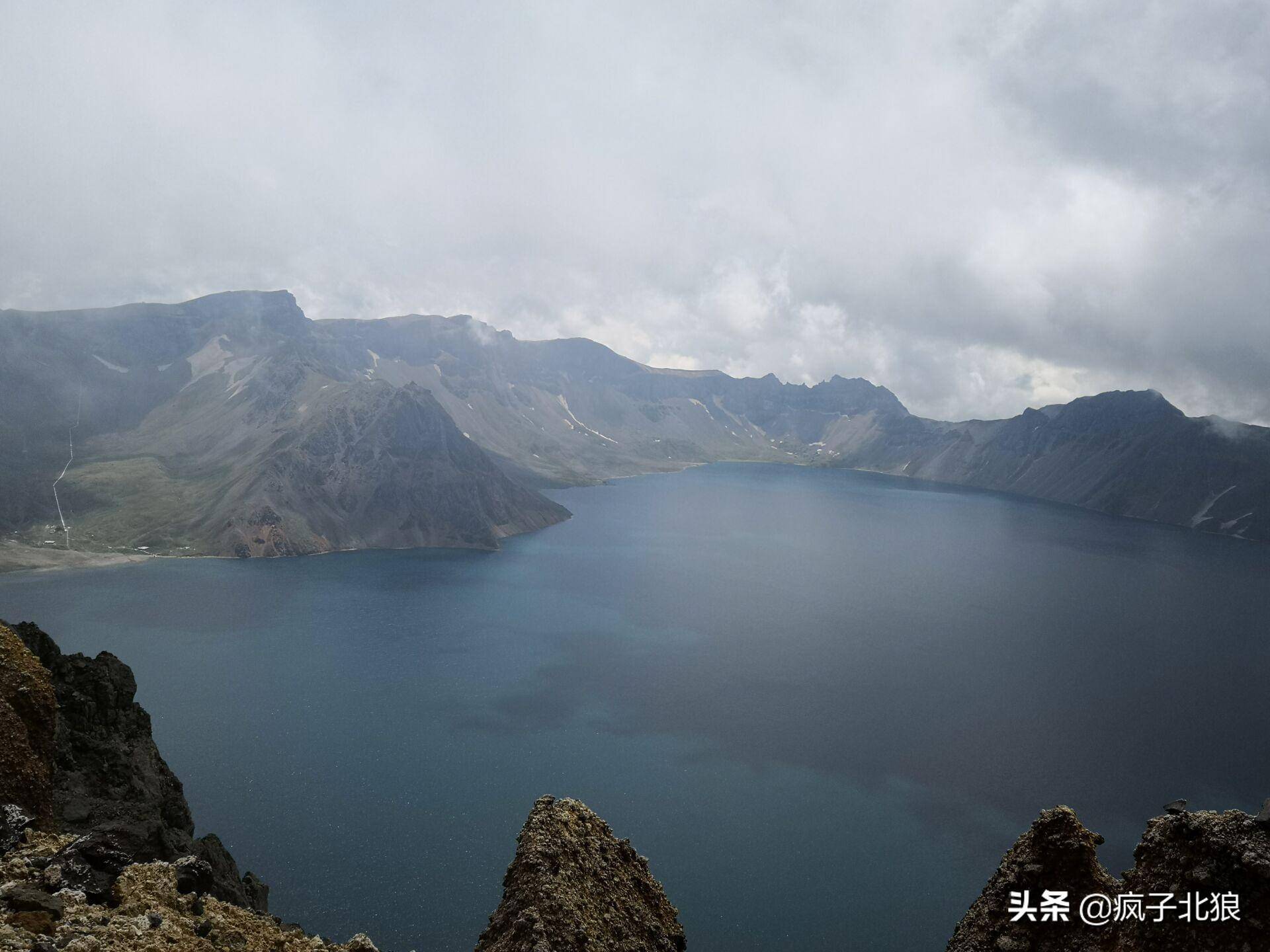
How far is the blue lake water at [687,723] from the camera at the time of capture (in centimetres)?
4656

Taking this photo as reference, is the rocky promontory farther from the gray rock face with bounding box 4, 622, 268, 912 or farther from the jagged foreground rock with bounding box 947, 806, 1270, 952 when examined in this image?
the jagged foreground rock with bounding box 947, 806, 1270, 952

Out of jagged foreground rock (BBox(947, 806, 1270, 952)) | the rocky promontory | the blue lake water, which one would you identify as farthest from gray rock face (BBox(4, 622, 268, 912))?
jagged foreground rock (BBox(947, 806, 1270, 952))

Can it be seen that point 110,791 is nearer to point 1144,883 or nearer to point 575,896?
point 575,896

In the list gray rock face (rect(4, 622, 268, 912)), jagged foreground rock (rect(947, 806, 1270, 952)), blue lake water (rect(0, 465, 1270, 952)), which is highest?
jagged foreground rock (rect(947, 806, 1270, 952))

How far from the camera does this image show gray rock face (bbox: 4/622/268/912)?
15.1m

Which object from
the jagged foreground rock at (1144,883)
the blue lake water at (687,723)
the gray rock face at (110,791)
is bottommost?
the blue lake water at (687,723)

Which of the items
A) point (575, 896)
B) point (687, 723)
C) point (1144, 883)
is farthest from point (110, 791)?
point (687, 723)

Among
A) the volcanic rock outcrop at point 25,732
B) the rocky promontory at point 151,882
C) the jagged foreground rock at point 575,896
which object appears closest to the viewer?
the rocky promontory at point 151,882

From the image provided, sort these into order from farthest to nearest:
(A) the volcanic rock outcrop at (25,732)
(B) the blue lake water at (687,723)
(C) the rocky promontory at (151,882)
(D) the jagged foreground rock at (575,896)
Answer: (B) the blue lake water at (687,723), (A) the volcanic rock outcrop at (25,732), (D) the jagged foreground rock at (575,896), (C) the rocky promontory at (151,882)

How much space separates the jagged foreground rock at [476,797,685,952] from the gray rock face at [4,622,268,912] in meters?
8.02

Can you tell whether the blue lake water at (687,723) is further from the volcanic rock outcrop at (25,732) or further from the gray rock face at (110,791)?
the volcanic rock outcrop at (25,732)

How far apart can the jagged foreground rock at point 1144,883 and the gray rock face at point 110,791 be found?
20.3 m

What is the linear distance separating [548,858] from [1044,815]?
12607mm

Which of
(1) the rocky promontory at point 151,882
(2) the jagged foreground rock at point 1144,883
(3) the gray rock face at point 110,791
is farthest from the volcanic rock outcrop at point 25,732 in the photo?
(2) the jagged foreground rock at point 1144,883
